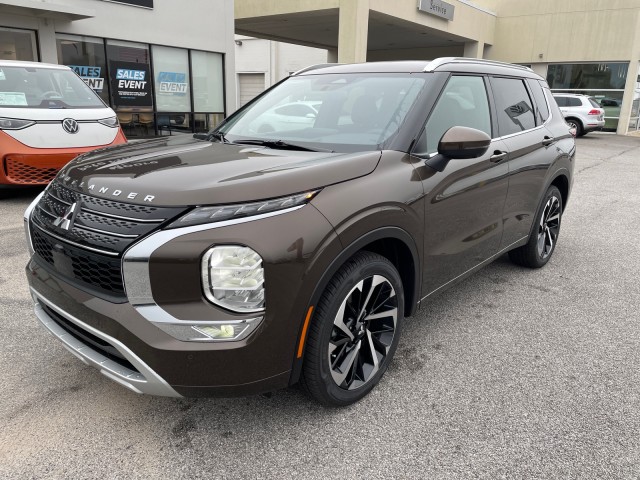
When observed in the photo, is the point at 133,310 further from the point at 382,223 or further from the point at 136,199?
the point at 382,223

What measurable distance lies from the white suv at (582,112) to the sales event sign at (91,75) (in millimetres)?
17230

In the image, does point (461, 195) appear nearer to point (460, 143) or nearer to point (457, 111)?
point (460, 143)

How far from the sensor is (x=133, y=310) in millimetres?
2080

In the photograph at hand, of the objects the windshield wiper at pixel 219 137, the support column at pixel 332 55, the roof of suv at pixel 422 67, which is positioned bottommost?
the windshield wiper at pixel 219 137

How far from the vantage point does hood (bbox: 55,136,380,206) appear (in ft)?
7.00

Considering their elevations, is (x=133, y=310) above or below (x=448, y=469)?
above

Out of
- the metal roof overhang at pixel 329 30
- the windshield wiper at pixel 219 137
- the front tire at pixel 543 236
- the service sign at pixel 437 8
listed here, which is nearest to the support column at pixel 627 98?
the metal roof overhang at pixel 329 30

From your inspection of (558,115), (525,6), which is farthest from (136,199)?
(525,6)

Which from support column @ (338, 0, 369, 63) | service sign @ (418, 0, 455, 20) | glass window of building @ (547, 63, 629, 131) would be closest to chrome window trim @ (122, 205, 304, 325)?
support column @ (338, 0, 369, 63)

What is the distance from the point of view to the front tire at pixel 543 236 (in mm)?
4586

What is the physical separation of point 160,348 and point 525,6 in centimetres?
2990

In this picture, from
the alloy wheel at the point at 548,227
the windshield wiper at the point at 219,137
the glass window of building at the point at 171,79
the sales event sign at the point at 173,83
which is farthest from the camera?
the sales event sign at the point at 173,83

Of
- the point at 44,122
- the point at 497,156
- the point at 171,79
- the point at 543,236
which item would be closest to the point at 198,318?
the point at 497,156

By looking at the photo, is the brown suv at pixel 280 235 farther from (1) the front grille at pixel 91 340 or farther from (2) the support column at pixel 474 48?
(2) the support column at pixel 474 48
